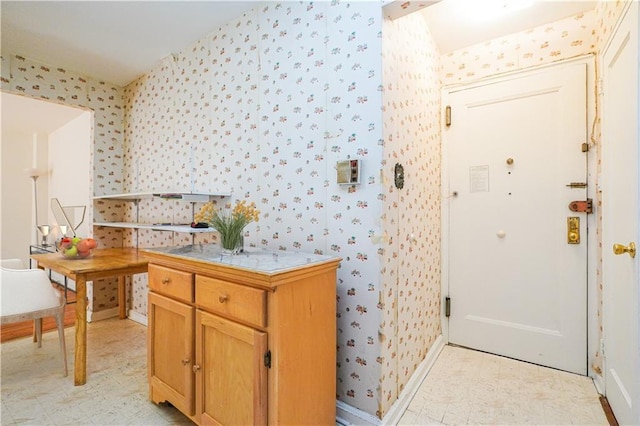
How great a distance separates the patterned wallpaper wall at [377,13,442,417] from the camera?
5.19 ft

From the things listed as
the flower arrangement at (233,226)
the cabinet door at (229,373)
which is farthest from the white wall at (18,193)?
the cabinet door at (229,373)

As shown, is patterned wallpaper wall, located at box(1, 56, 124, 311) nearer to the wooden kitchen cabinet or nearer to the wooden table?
the wooden table

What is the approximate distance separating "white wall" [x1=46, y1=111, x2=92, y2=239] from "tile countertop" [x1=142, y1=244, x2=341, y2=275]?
2419 millimetres

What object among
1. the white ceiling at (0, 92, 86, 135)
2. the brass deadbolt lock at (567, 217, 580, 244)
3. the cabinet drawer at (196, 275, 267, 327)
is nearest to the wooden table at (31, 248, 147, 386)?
the cabinet drawer at (196, 275, 267, 327)

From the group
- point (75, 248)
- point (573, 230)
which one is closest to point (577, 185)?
point (573, 230)

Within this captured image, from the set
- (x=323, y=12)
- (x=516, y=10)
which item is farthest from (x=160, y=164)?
(x=516, y=10)

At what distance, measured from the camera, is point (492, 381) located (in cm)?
198

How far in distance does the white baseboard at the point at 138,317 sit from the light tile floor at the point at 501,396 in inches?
100

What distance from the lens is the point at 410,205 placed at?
6.22ft

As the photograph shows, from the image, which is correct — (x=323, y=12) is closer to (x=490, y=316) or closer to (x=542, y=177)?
(x=542, y=177)

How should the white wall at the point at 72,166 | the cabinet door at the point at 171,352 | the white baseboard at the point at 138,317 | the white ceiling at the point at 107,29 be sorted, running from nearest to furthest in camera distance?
the cabinet door at the point at 171,352 → the white ceiling at the point at 107,29 → the white baseboard at the point at 138,317 → the white wall at the point at 72,166

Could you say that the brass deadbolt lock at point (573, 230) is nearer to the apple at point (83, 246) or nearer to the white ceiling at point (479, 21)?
the white ceiling at point (479, 21)

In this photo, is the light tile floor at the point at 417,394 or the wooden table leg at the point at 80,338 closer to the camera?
the light tile floor at the point at 417,394

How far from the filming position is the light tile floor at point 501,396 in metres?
1.63
